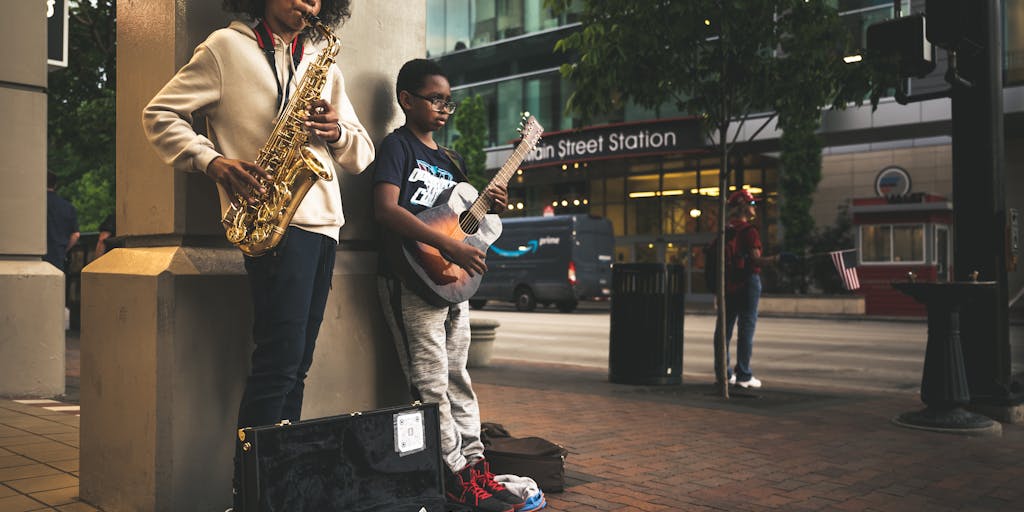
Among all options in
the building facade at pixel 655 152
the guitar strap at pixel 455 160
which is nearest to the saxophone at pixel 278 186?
the guitar strap at pixel 455 160

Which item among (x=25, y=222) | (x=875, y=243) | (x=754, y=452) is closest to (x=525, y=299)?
(x=875, y=243)

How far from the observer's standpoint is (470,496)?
3.95 meters

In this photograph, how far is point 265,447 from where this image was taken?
121 inches

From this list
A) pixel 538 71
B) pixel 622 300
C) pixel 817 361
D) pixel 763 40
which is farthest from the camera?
pixel 538 71

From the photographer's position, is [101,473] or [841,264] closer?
[101,473]

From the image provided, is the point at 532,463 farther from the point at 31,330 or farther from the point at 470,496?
the point at 31,330

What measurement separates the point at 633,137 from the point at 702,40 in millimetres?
23425

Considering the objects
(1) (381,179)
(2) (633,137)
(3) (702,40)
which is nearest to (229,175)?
(1) (381,179)

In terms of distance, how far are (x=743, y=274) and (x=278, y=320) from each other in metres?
6.41

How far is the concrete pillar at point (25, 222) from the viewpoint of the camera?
7.64 m

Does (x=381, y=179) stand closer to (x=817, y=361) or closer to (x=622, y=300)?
(x=622, y=300)

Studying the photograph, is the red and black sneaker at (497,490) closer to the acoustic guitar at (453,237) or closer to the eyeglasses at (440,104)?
the acoustic guitar at (453,237)

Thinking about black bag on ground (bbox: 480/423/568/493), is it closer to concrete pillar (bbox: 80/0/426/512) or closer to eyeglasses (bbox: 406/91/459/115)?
concrete pillar (bbox: 80/0/426/512)

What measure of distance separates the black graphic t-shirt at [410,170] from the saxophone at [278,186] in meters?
0.67
